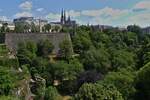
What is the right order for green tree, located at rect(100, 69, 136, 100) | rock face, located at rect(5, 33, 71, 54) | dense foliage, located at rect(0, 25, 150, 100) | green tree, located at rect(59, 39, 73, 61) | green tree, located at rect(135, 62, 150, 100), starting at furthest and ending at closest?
rock face, located at rect(5, 33, 71, 54)
green tree, located at rect(59, 39, 73, 61)
green tree, located at rect(100, 69, 136, 100)
dense foliage, located at rect(0, 25, 150, 100)
green tree, located at rect(135, 62, 150, 100)

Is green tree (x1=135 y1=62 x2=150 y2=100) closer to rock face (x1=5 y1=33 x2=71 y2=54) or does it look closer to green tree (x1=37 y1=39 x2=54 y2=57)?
green tree (x1=37 y1=39 x2=54 y2=57)

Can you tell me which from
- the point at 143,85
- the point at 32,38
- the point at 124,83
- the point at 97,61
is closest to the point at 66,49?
the point at 32,38

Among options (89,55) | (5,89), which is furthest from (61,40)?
(5,89)

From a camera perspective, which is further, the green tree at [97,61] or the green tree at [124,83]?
the green tree at [97,61]

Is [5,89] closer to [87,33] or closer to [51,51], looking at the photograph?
[51,51]

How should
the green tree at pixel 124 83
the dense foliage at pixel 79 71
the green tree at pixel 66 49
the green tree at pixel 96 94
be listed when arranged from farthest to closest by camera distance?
the green tree at pixel 66 49 < the green tree at pixel 124 83 < the dense foliage at pixel 79 71 < the green tree at pixel 96 94

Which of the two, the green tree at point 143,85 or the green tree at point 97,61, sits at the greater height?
the green tree at point 143,85

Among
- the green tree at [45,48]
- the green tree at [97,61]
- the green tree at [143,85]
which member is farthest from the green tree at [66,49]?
the green tree at [143,85]

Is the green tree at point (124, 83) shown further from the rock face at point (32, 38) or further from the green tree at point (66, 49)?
the rock face at point (32, 38)

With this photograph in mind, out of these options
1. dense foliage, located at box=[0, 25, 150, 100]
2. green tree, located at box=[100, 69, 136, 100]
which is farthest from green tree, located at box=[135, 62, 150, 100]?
green tree, located at box=[100, 69, 136, 100]

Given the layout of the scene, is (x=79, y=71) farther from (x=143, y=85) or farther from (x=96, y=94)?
(x=96, y=94)
